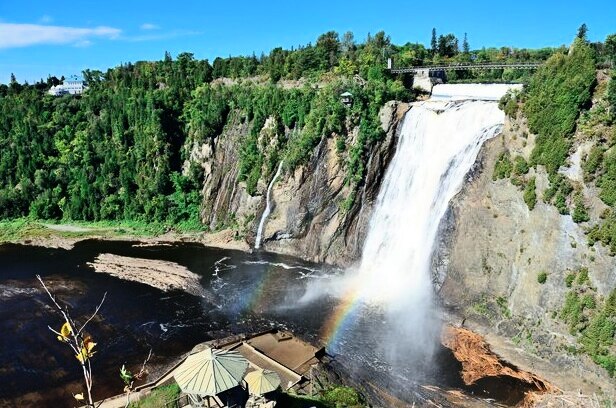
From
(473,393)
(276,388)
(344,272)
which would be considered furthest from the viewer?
(344,272)

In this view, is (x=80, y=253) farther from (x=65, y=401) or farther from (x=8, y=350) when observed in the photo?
(x=65, y=401)

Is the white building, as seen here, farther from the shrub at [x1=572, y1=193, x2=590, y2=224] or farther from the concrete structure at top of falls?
the shrub at [x1=572, y1=193, x2=590, y2=224]

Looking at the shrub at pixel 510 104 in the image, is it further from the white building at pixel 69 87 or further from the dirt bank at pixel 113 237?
the white building at pixel 69 87

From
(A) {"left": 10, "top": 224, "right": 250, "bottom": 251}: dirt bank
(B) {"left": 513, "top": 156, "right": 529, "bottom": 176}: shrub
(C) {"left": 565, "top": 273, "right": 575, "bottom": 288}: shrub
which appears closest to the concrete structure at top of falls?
(B) {"left": 513, "top": 156, "right": 529, "bottom": 176}: shrub

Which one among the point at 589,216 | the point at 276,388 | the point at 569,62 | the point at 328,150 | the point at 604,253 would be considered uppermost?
the point at 569,62

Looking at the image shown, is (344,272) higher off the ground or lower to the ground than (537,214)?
lower

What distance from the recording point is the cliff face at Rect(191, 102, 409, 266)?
171 feet

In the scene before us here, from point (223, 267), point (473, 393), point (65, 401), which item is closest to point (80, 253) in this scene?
point (223, 267)

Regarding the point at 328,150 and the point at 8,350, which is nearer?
the point at 8,350

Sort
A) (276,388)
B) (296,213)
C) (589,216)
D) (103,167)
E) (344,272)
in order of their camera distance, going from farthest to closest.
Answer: (103,167), (296,213), (344,272), (589,216), (276,388)

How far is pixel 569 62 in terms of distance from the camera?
126ft

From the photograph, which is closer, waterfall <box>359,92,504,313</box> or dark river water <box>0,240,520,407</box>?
dark river water <box>0,240,520,407</box>

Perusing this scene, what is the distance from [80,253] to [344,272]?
30043 millimetres

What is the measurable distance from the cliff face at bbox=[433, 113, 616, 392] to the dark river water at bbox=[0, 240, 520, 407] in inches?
241
